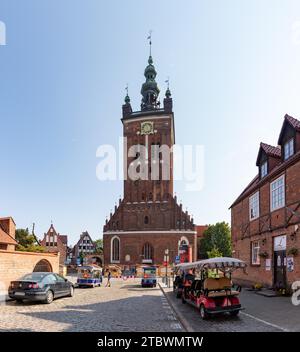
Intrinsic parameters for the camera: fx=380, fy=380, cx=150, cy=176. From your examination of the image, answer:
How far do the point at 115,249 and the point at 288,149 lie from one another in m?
50.3

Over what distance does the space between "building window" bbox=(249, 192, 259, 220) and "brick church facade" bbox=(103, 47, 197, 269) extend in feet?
126

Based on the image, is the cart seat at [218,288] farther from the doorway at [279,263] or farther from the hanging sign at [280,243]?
the hanging sign at [280,243]

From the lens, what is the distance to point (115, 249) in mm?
66562

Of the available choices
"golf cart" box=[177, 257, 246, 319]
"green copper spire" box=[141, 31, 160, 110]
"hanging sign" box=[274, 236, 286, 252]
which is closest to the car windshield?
"golf cart" box=[177, 257, 246, 319]

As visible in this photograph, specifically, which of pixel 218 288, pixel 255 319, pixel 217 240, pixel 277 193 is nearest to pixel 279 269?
pixel 277 193

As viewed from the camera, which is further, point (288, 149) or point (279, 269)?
point (288, 149)

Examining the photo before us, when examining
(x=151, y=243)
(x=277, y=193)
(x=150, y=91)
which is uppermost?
(x=150, y=91)

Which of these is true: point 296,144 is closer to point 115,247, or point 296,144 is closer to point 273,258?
point 273,258

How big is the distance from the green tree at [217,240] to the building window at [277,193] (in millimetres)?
63896

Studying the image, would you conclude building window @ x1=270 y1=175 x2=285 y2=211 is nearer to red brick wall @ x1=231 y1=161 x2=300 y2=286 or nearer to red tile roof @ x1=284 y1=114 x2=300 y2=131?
red brick wall @ x1=231 y1=161 x2=300 y2=286

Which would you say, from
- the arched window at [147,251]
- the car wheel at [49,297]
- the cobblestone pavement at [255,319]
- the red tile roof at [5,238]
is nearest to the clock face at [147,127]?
the arched window at [147,251]

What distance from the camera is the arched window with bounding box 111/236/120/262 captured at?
66.0 meters

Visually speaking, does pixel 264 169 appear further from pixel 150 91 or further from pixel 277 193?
pixel 150 91
